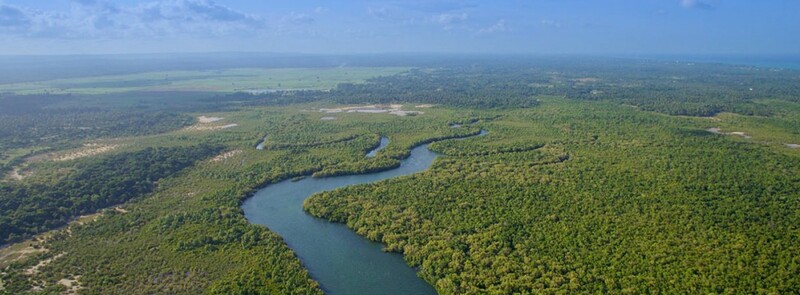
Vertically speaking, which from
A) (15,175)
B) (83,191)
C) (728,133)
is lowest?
(83,191)

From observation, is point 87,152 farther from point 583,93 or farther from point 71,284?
point 583,93

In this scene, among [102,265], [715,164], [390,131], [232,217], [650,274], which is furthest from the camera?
[390,131]

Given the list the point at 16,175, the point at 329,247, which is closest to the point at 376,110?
the point at 16,175

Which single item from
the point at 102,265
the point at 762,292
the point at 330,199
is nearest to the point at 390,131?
the point at 330,199

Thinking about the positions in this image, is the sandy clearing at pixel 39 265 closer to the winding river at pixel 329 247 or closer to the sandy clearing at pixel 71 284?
the sandy clearing at pixel 71 284

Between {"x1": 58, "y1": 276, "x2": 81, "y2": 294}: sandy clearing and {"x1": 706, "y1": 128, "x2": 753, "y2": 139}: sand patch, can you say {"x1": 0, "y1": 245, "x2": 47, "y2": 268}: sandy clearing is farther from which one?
{"x1": 706, "y1": 128, "x2": 753, "y2": 139}: sand patch

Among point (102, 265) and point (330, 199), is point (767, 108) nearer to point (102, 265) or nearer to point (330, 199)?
point (330, 199)

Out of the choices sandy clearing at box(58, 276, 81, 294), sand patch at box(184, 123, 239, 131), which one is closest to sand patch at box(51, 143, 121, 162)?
sand patch at box(184, 123, 239, 131)
